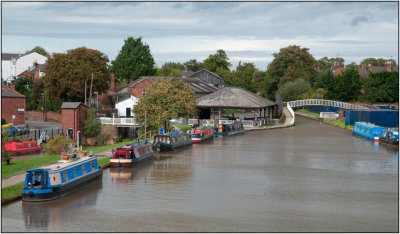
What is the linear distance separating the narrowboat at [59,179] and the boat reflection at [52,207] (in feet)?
1.18

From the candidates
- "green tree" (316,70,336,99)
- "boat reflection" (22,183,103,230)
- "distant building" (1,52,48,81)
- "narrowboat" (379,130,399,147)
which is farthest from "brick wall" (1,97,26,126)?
"green tree" (316,70,336,99)

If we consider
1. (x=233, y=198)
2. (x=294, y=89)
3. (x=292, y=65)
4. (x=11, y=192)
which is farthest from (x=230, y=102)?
(x=292, y=65)

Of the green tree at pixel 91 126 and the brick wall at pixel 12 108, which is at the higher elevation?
the brick wall at pixel 12 108

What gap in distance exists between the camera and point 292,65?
12550cm

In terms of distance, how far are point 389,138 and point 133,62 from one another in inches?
3017

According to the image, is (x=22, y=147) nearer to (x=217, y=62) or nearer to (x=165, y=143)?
(x=165, y=143)

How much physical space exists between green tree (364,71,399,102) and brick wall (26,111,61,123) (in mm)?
60194

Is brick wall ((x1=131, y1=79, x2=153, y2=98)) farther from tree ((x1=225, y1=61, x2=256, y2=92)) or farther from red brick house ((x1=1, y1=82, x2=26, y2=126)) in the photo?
tree ((x1=225, y1=61, x2=256, y2=92))

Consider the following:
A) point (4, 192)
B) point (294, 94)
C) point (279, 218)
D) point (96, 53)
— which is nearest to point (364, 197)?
point (279, 218)

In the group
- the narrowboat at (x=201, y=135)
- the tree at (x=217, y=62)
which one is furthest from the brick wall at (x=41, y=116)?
the tree at (x=217, y=62)

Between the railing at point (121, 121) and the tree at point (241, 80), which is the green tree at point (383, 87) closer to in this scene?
the tree at point (241, 80)

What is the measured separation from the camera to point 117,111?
84.3 meters

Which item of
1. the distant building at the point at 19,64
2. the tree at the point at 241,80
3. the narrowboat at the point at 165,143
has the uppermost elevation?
the distant building at the point at 19,64

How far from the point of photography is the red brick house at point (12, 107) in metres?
74.2
